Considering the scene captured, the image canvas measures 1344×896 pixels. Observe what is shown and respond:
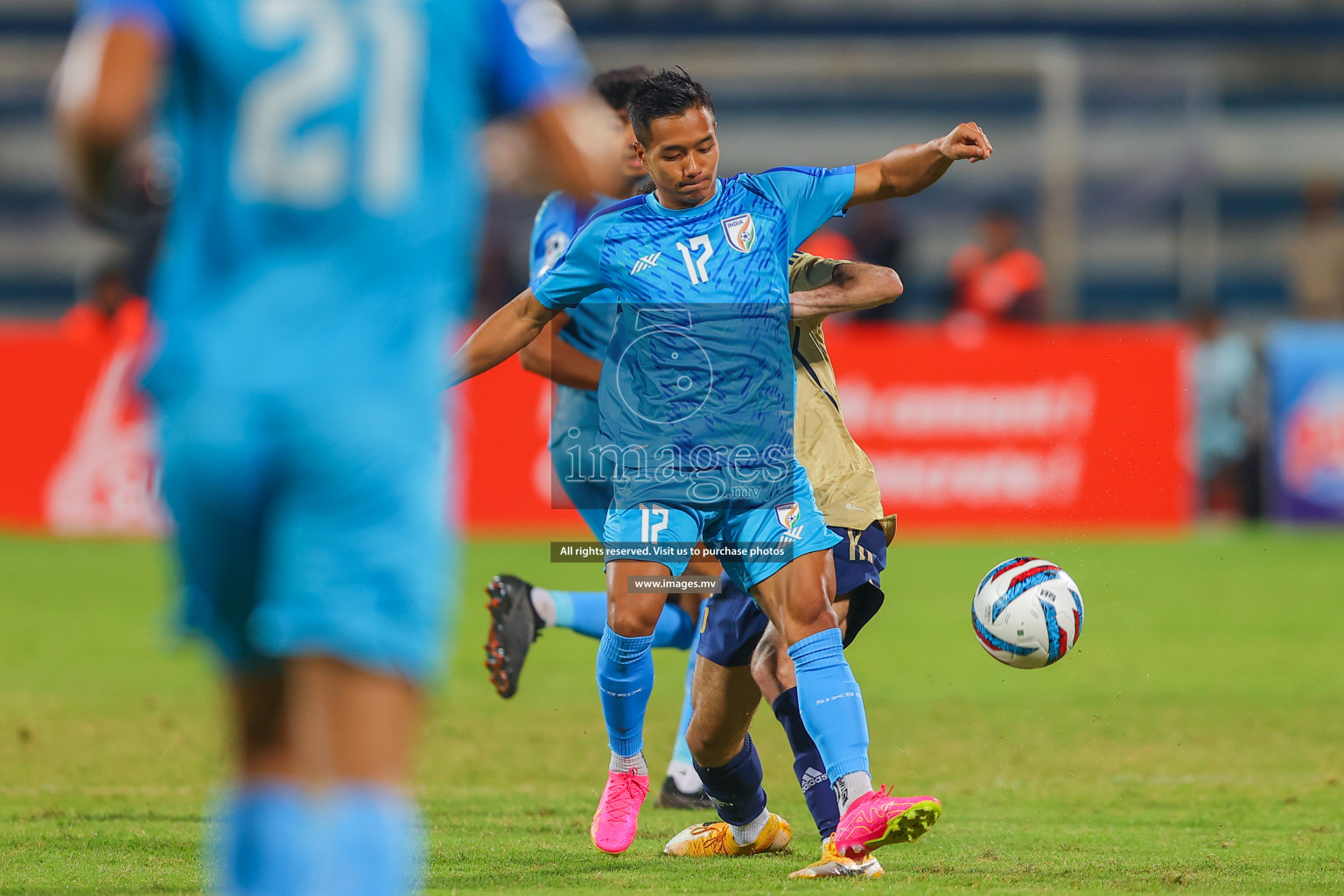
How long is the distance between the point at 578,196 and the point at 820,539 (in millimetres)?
2238

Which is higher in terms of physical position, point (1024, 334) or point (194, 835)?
point (1024, 334)

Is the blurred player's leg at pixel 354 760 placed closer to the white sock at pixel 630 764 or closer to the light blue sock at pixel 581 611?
the white sock at pixel 630 764

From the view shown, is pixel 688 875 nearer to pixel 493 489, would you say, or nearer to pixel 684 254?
pixel 684 254

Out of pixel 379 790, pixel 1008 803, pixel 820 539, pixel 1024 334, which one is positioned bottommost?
pixel 1008 803

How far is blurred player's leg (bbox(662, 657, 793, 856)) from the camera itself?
17.3ft

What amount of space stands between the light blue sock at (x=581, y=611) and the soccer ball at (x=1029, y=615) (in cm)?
167

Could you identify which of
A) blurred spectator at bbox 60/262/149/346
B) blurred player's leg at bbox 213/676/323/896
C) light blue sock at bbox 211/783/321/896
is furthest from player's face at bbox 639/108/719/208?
blurred spectator at bbox 60/262/149/346

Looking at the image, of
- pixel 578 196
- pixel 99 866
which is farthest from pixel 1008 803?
pixel 578 196

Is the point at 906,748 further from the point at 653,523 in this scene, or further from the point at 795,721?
the point at 653,523

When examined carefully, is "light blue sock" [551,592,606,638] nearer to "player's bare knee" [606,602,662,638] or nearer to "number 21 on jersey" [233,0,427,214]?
"player's bare knee" [606,602,662,638]

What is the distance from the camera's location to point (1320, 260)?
1734cm

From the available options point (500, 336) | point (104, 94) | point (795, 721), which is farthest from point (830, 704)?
point (104, 94)

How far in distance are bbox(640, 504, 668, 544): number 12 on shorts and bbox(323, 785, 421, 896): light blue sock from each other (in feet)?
7.99

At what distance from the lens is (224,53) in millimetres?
2572
